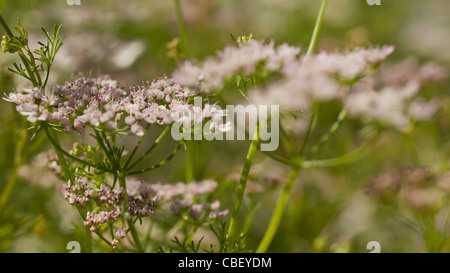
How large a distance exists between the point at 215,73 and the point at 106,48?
2150 mm

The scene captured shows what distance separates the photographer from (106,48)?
4.03 metres

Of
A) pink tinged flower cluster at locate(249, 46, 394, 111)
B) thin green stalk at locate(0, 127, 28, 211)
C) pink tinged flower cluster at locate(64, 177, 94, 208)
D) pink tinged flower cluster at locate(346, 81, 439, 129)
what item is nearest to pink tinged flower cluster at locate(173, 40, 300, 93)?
pink tinged flower cluster at locate(249, 46, 394, 111)

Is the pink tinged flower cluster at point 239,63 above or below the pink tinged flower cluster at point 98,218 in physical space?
above

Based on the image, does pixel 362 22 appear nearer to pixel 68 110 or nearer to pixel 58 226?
pixel 58 226

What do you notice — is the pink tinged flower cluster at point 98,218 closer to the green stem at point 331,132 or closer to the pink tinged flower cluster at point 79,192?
the pink tinged flower cluster at point 79,192

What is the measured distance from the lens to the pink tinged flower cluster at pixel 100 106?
1791 mm

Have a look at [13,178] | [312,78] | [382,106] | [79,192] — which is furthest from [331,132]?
[13,178]

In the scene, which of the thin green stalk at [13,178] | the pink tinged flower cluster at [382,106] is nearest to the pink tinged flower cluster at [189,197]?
the pink tinged flower cluster at [382,106]

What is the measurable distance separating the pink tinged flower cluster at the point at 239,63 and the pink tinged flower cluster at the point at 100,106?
0.52ft

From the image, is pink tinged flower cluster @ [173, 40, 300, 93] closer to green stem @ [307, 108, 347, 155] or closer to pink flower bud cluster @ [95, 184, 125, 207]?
green stem @ [307, 108, 347, 155]

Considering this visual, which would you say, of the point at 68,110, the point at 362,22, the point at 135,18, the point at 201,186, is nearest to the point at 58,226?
the point at 201,186

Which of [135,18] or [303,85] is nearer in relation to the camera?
[303,85]

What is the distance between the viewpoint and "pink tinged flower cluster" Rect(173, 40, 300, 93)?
2041mm

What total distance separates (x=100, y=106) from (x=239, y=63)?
634 millimetres
